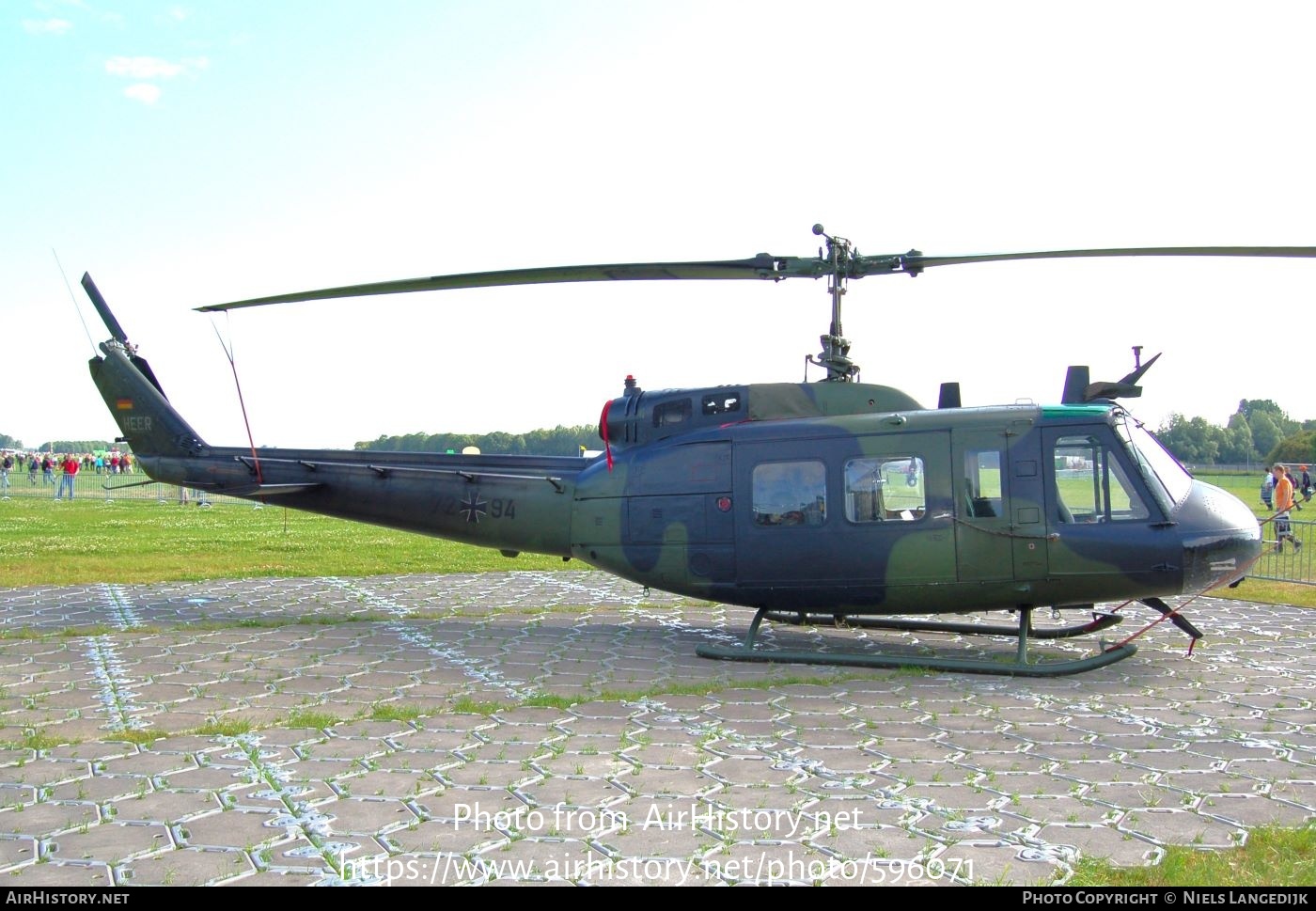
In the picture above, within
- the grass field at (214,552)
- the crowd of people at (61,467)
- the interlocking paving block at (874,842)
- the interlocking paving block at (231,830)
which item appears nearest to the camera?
the interlocking paving block at (874,842)

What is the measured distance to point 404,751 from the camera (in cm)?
660

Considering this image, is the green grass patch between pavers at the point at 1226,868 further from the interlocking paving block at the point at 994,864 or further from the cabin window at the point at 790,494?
the cabin window at the point at 790,494

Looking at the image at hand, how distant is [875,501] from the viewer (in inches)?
380

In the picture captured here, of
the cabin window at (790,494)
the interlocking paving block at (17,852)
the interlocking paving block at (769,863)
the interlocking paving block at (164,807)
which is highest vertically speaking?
the cabin window at (790,494)

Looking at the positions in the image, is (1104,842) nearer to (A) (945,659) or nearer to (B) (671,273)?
(A) (945,659)

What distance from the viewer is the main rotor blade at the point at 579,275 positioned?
9.30m

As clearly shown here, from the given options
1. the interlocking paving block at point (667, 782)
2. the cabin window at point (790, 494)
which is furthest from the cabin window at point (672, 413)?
the interlocking paving block at point (667, 782)

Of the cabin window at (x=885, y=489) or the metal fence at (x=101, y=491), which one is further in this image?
the metal fence at (x=101, y=491)

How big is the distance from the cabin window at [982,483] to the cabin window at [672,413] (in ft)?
9.52

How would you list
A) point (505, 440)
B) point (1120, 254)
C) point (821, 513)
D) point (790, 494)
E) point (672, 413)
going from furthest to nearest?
point (505, 440) → point (672, 413) → point (790, 494) → point (821, 513) → point (1120, 254)

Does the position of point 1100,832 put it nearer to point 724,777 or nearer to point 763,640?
point 724,777

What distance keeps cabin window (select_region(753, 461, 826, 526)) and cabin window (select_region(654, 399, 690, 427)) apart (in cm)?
113

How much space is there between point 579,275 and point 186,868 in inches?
239

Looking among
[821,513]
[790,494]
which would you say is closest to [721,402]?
[790,494]
